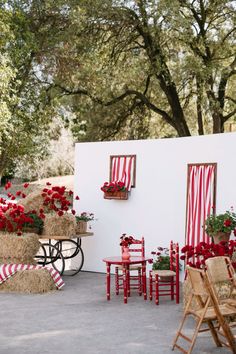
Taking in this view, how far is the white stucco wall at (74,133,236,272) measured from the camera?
986 cm

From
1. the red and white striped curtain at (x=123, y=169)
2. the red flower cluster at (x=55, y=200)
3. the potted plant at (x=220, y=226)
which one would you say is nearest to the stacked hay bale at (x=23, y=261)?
the red flower cluster at (x=55, y=200)

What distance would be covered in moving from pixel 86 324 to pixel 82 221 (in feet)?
13.7

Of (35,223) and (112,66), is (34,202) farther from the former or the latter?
(112,66)

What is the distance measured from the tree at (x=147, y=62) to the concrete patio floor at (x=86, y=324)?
9.02 metres

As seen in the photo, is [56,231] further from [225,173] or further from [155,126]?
[155,126]

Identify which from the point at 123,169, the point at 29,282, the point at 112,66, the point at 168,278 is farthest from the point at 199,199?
the point at 112,66

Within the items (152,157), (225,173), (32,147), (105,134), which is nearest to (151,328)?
(225,173)

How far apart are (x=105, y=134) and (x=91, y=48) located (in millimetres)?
3135

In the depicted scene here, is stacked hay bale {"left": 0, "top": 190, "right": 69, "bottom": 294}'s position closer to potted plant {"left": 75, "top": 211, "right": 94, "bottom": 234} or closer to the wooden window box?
potted plant {"left": 75, "top": 211, "right": 94, "bottom": 234}

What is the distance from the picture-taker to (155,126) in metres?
20.8

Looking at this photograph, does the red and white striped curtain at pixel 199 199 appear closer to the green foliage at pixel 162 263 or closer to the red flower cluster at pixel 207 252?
the green foliage at pixel 162 263

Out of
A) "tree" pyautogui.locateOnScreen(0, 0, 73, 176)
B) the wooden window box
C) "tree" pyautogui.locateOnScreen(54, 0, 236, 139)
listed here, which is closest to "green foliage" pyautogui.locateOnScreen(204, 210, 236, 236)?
the wooden window box

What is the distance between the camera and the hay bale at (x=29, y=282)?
30.0 feet

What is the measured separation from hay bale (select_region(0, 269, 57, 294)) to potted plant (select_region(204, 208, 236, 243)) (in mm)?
2718
